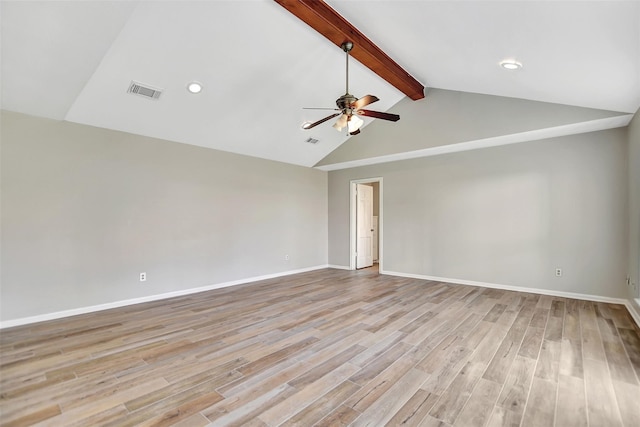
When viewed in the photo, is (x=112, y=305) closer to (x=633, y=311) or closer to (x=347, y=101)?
(x=347, y=101)

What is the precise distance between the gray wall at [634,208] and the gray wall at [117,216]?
5.59 m

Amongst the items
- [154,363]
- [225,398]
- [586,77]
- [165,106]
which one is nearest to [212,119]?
[165,106]

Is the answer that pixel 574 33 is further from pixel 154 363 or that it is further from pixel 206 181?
pixel 206 181

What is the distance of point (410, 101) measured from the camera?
540 centimetres

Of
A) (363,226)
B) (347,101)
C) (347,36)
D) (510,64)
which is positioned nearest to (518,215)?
(510,64)

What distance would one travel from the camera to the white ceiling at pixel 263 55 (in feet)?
7.85

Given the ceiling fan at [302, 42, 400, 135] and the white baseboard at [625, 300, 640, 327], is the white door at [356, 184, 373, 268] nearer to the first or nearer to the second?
the ceiling fan at [302, 42, 400, 135]

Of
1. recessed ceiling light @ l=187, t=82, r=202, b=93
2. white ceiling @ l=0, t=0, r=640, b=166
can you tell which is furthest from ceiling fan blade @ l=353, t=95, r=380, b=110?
recessed ceiling light @ l=187, t=82, r=202, b=93

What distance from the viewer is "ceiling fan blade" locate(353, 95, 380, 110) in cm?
312

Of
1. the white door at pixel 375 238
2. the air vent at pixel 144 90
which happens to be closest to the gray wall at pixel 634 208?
the white door at pixel 375 238

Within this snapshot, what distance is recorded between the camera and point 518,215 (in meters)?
4.86

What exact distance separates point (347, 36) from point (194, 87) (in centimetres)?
203

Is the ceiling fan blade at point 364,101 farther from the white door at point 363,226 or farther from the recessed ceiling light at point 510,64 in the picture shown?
the white door at point 363,226

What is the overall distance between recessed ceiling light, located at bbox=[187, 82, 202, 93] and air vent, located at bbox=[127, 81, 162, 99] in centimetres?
35
